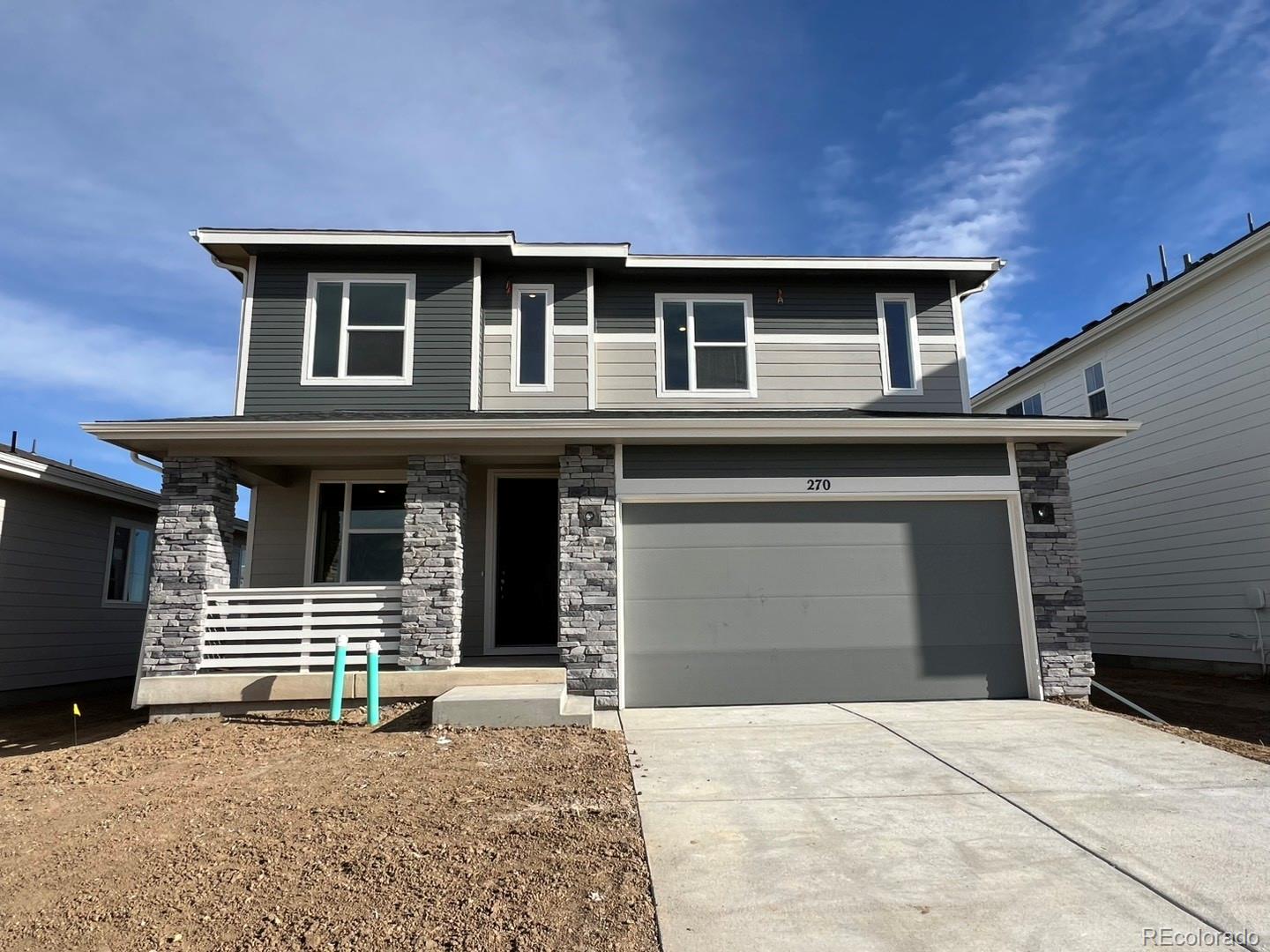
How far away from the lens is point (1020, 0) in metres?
8.38

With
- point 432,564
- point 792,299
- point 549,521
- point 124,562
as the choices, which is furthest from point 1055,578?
point 124,562

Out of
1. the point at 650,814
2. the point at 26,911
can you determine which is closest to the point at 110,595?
the point at 26,911

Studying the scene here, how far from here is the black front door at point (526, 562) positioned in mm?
9211

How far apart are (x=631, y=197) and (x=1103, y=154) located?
21.8ft

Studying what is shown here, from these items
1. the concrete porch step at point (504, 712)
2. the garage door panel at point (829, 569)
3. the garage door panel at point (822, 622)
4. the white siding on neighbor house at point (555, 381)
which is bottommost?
the concrete porch step at point (504, 712)

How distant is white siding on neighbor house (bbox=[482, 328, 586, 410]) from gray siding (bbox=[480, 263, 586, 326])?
0.24 meters

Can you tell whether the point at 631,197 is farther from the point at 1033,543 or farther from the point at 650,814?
the point at 650,814

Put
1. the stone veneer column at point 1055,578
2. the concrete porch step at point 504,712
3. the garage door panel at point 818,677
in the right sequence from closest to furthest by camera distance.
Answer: the concrete porch step at point 504,712 → the garage door panel at point 818,677 → the stone veneer column at point 1055,578

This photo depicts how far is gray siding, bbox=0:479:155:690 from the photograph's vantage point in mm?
9219

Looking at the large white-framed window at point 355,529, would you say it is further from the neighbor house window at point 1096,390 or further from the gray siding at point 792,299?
the neighbor house window at point 1096,390

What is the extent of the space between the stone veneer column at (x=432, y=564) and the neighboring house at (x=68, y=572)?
5.34 metres

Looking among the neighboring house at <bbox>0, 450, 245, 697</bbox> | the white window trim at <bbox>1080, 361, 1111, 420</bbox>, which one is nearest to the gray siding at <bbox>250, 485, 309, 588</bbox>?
the neighboring house at <bbox>0, 450, 245, 697</bbox>

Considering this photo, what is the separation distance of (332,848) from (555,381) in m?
6.65

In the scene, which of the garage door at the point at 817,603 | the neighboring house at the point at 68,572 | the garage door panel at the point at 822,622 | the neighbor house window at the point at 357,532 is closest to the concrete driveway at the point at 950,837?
the garage door at the point at 817,603
